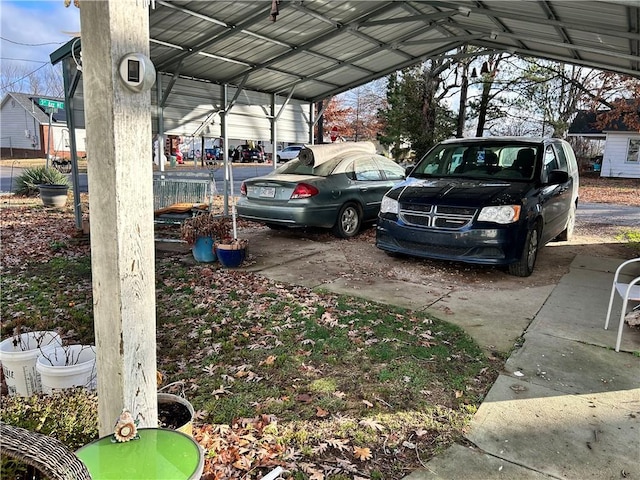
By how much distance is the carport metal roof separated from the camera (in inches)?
274

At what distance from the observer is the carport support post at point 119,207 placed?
6.16ft

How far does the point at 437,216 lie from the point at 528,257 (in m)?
1.35

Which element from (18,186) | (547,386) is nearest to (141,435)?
(547,386)

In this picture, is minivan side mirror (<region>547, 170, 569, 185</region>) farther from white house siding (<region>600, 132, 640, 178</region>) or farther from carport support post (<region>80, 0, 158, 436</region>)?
white house siding (<region>600, 132, 640, 178</region>)

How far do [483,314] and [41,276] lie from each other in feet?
17.4

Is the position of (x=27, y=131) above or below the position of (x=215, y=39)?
above

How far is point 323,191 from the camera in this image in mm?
7879

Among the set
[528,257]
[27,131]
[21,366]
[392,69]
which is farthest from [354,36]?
[27,131]

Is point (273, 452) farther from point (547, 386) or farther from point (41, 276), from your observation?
point (41, 276)

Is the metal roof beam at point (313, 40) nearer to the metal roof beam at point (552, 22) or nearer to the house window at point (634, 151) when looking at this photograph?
the metal roof beam at point (552, 22)

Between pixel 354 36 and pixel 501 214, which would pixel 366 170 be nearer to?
pixel 354 36

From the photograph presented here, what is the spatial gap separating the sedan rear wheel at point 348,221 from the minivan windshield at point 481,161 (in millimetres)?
1609

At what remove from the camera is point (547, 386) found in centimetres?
337

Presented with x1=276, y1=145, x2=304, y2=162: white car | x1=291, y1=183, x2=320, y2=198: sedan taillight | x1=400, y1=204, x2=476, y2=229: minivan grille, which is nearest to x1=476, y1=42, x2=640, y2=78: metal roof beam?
x1=400, y1=204, x2=476, y2=229: minivan grille
